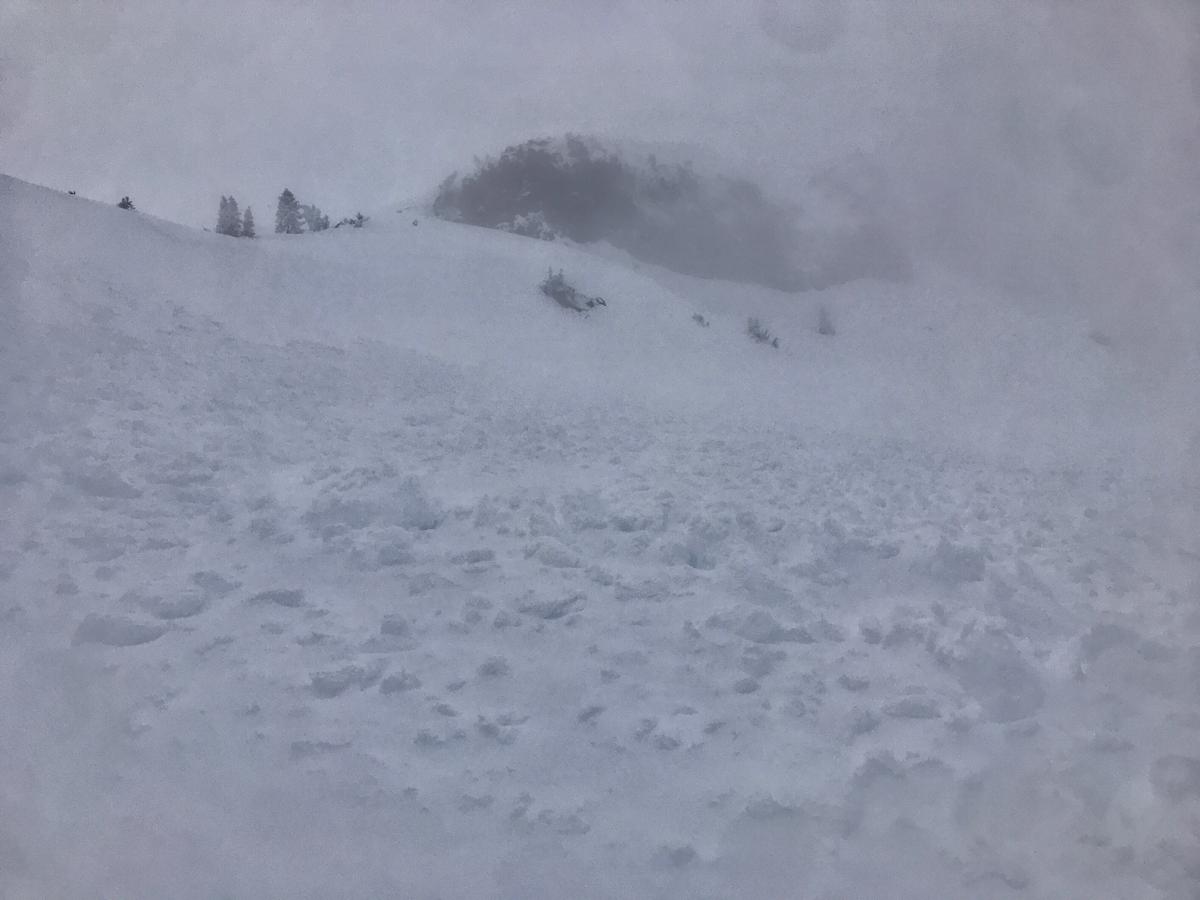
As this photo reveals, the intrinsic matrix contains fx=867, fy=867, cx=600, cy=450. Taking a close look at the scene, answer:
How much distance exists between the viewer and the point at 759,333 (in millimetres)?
22984

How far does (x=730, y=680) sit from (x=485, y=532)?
2463 mm

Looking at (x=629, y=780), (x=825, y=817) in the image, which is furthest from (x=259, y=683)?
(x=825, y=817)

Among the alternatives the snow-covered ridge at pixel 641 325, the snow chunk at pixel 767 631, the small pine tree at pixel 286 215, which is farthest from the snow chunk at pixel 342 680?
the small pine tree at pixel 286 215

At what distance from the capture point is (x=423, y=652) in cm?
515

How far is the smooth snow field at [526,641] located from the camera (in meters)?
3.90

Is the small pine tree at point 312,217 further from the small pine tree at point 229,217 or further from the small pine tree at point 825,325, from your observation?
the small pine tree at point 825,325

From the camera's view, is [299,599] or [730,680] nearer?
[730,680]

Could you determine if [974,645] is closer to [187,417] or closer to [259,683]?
[259,683]

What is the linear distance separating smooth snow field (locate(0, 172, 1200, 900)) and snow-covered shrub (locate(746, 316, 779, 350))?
11.5m

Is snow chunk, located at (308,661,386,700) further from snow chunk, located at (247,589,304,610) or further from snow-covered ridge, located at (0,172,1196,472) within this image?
snow-covered ridge, located at (0,172,1196,472)

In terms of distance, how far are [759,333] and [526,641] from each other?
1871cm

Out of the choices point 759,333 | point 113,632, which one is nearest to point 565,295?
point 759,333

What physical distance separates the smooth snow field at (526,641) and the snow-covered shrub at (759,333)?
37.8 ft

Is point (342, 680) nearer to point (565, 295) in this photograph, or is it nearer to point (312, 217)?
point (565, 295)
